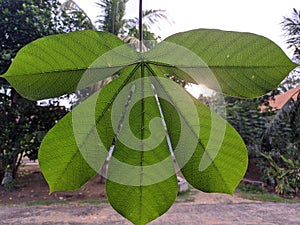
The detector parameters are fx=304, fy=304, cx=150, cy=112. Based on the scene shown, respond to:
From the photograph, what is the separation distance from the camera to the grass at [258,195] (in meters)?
4.62

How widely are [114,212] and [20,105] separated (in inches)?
74.8

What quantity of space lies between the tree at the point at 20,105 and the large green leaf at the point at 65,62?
260cm

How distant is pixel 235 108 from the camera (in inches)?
229

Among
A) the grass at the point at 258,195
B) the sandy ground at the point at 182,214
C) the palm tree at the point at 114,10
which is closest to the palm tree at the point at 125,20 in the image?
the palm tree at the point at 114,10

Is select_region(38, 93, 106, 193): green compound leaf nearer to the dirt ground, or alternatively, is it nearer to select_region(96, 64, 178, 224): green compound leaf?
select_region(96, 64, 178, 224): green compound leaf

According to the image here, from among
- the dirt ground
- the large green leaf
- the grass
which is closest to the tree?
the dirt ground

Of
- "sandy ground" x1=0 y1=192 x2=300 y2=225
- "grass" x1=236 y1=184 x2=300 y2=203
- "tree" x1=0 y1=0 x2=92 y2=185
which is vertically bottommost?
"grass" x1=236 y1=184 x2=300 y2=203

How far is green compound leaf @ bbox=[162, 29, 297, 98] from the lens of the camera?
20cm

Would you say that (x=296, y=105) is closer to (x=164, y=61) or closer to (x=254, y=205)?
(x=254, y=205)

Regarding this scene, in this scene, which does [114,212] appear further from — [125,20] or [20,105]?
[125,20]

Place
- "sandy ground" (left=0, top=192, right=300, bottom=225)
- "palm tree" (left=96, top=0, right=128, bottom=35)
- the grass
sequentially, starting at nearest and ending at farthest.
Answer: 1. "palm tree" (left=96, top=0, right=128, bottom=35)
2. "sandy ground" (left=0, top=192, right=300, bottom=225)
3. the grass

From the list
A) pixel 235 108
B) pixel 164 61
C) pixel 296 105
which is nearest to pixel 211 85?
pixel 164 61

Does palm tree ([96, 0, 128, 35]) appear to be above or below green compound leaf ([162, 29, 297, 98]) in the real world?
above

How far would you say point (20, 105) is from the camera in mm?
4059
